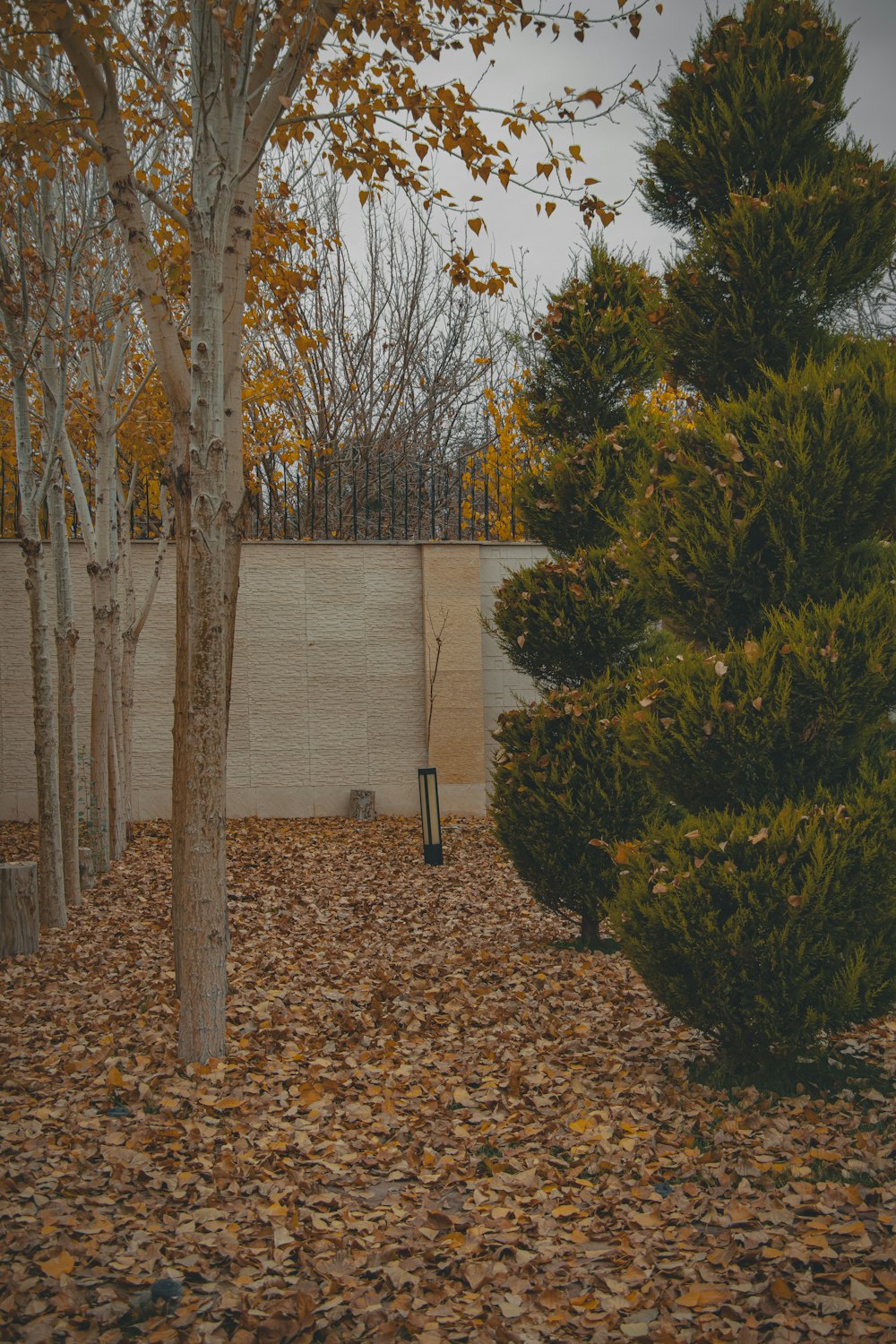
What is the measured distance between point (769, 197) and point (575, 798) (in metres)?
3.16

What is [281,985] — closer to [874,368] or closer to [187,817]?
[187,817]

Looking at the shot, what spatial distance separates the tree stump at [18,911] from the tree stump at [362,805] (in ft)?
13.8

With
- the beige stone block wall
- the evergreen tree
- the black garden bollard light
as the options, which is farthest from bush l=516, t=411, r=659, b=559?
the beige stone block wall

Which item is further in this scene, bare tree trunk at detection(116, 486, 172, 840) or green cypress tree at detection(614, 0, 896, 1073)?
bare tree trunk at detection(116, 486, 172, 840)

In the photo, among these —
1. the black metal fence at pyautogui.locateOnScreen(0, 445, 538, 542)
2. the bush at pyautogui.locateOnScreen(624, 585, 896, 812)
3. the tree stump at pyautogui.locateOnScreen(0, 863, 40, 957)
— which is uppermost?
the black metal fence at pyautogui.locateOnScreen(0, 445, 538, 542)

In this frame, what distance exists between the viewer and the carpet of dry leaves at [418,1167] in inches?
105

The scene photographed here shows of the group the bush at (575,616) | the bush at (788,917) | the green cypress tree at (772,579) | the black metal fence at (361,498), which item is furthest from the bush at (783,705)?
the black metal fence at (361,498)

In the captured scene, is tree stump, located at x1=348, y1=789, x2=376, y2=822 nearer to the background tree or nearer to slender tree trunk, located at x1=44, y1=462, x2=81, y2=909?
slender tree trunk, located at x1=44, y1=462, x2=81, y2=909

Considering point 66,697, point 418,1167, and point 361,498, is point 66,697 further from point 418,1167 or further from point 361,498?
point 361,498

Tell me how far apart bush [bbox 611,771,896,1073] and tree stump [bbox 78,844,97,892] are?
5020 millimetres

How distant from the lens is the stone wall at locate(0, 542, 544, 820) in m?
10.0

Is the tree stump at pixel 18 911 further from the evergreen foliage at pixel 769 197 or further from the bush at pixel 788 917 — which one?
the evergreen foliage at pixel 769 197

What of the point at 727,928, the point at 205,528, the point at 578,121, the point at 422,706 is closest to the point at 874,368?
the point at 578,121

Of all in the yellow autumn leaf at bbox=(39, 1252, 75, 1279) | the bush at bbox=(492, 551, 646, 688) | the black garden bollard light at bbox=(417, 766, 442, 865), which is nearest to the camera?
the yellow autumn leaf at bbox=(39, 1252, 75, 1279)
